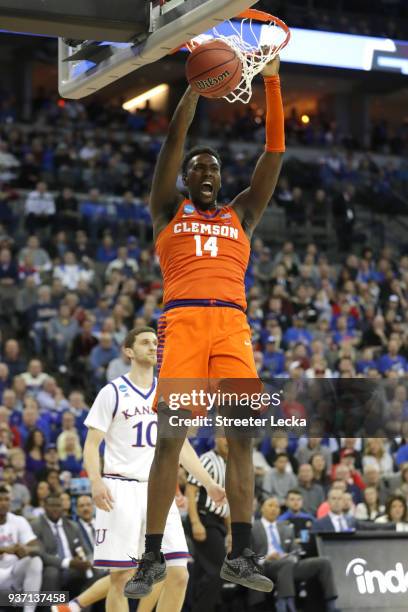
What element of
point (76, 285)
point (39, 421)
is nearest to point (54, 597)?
point (39, 421)

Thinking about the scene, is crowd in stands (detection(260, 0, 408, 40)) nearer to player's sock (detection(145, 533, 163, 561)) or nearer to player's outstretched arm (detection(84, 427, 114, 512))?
player's outstretched arm (detection(84, 427, 114, 512))

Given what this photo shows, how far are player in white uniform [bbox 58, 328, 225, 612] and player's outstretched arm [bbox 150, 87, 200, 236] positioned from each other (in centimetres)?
210

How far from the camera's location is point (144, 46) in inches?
244

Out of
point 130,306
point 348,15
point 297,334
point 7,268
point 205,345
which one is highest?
point 348,15

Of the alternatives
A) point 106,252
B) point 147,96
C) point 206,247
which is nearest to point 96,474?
point 206,247

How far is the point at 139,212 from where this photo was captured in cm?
2062

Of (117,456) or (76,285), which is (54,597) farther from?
(76,285)

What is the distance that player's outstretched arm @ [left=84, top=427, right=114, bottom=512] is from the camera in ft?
25.9

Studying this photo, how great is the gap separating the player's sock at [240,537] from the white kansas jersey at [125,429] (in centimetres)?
240

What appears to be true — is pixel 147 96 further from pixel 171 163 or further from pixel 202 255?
pixel 202 255

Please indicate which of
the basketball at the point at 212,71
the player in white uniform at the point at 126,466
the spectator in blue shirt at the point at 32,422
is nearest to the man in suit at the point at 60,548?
the player in white uniform at the point at 126,466

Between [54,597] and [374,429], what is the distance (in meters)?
5.13

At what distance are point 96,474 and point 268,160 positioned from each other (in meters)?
2.88

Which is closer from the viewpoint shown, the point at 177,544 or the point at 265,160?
the point at 265,160
